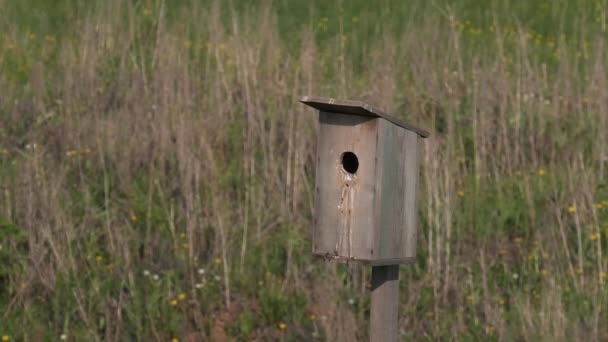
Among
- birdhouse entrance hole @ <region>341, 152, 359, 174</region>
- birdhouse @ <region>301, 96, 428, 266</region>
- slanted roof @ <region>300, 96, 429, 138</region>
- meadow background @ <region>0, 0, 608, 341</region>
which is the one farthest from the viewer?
meadow background @ <region>0, 0, 608, 341</region>

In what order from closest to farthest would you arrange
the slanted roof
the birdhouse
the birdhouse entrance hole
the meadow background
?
the slanted roof, the birdhouse, the birdhouse entrance hole, the meadow background

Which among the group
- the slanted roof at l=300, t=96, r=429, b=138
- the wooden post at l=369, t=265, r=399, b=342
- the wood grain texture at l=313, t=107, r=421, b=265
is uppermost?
the slanted roof at l=300, t=96, r=429, b=138

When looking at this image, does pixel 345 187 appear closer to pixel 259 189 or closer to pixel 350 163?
pixel 350 163

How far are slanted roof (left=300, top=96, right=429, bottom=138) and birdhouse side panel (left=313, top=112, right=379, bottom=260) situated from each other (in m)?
0.04

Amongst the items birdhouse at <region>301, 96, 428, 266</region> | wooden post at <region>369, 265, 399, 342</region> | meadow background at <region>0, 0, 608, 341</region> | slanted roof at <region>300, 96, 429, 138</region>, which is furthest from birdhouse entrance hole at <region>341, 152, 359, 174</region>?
meadow background at <region>0, 0, 608, 341</region>

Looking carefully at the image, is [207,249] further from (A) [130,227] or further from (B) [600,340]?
(B) [600,340]

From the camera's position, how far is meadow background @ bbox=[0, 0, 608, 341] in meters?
5.75

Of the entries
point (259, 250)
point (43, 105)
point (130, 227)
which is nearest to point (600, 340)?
point (259, 250)

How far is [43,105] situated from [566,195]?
10.5 feet

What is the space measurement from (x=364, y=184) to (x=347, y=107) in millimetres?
267

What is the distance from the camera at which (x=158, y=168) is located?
6875 mm

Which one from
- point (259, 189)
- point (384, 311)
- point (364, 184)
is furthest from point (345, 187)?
point (259, 189)

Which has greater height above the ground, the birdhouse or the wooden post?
the birdhouse

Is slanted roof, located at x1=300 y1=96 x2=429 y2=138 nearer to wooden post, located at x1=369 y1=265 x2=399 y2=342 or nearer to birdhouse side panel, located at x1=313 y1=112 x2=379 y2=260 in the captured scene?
birdhouse side panel, located at x1=313 y1=112 x2=379 y2=260
